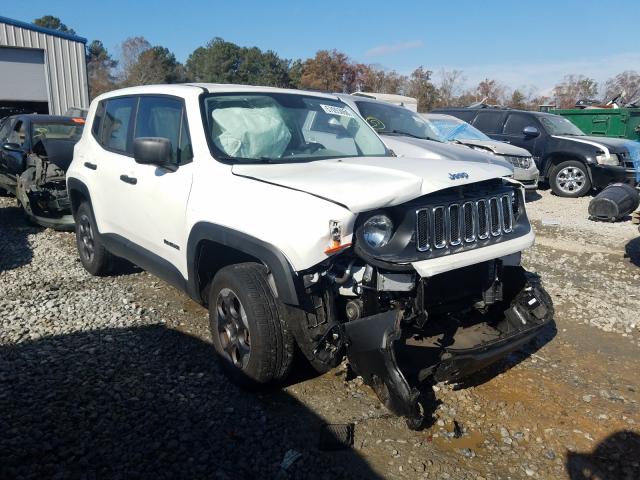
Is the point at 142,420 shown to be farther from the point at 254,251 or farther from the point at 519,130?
the point at 519,130

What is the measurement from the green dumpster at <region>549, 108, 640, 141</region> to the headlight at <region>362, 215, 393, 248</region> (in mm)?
16121

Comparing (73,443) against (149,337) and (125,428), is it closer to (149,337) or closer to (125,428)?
(125,428)

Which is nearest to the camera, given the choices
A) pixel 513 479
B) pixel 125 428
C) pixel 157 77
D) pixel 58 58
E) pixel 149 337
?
pixel 513 479

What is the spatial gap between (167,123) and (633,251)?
6605 millimetres

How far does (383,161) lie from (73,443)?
8.54 feet

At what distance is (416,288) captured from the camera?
300 cm

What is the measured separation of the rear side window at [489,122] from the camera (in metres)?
13.0

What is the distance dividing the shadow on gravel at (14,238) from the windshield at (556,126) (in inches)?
433

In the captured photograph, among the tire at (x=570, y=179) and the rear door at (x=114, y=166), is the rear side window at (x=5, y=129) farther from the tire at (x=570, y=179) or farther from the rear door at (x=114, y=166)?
the tire at (x=570, y=179)

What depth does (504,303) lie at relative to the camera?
3.77 meters

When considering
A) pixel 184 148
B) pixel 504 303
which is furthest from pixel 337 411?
pixel 184 148

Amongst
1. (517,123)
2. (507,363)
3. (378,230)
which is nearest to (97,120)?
(378,230)

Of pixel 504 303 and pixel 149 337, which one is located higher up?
pixel 504 303

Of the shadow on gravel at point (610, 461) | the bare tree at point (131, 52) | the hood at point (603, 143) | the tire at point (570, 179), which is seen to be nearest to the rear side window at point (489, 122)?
the hood at point (603, 143)
